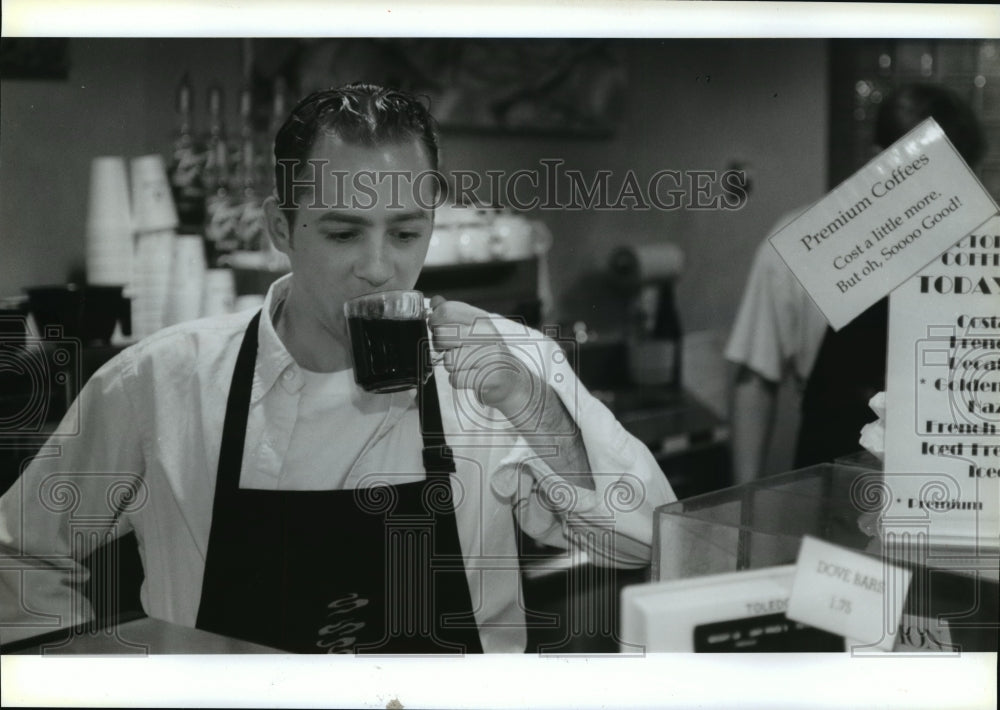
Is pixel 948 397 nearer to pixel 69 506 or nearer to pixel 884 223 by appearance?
pixel 884 223

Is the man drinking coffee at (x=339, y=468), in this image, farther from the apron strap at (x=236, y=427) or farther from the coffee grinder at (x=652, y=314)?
the coffee grinder at (x=652, y=314)

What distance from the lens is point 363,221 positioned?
1949 millimetres

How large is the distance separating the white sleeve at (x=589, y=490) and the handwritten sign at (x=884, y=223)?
443 mm

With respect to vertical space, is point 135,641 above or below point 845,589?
below

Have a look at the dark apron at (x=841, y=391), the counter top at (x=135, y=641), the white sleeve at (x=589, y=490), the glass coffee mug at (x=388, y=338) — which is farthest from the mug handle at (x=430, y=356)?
the dark apron at (x=841, y=391)

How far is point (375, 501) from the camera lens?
200cm

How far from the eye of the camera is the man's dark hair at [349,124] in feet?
6.42

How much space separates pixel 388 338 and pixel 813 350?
831 millimetres

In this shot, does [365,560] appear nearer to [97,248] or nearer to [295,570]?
A: [295,570]

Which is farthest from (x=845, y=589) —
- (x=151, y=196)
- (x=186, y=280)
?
(x=151, y=196)

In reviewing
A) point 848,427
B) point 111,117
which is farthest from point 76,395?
point 848,427

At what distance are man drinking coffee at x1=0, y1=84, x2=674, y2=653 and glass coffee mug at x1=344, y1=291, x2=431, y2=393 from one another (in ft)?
0.15

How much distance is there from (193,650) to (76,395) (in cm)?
53

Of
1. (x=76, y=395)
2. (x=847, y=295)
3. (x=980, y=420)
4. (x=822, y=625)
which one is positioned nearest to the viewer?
(x=822, y=625)
